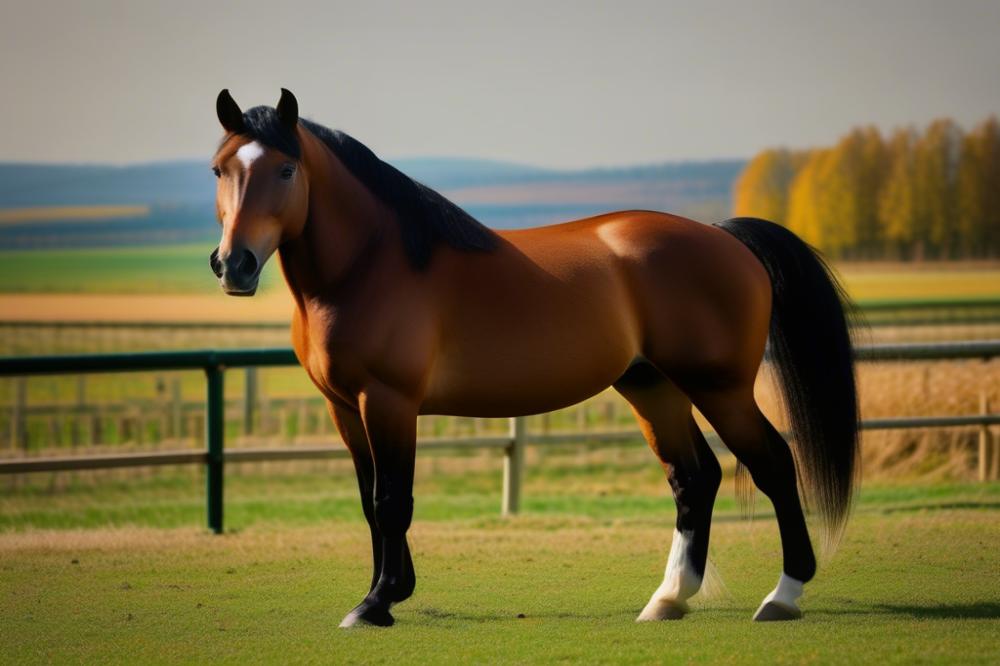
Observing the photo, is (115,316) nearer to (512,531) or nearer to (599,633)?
(512,531)

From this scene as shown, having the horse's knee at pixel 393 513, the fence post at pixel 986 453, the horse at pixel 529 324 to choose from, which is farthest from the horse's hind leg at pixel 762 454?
the fence post at pixel 986 453

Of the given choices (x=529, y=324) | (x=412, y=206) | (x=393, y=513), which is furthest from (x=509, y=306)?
(x=393, y=513)

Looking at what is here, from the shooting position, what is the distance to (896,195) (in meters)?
17.0

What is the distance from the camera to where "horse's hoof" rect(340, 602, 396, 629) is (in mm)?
4578

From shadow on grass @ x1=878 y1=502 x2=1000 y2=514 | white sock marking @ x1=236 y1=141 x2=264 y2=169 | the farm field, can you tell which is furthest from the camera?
the farm field

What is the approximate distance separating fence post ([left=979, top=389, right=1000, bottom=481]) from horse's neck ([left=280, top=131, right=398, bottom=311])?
20.2 ft

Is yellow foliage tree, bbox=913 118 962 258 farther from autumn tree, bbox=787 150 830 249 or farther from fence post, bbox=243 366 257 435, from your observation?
fence post, bbox=243 366 257 435

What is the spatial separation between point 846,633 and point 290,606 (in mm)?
2131

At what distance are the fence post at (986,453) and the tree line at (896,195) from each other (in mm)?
6722

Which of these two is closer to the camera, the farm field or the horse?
the horse

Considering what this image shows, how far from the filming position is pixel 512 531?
7293 mm

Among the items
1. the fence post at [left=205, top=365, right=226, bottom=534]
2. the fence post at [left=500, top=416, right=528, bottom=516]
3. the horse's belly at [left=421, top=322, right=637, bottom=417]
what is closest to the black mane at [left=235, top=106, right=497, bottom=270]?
the horse's belly at [left=421, top=322, right=637, bottom=417]

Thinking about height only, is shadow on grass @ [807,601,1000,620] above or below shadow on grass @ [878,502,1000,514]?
above

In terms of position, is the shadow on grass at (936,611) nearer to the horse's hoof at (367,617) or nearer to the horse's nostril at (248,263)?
the horse's hoof at (367,617)
